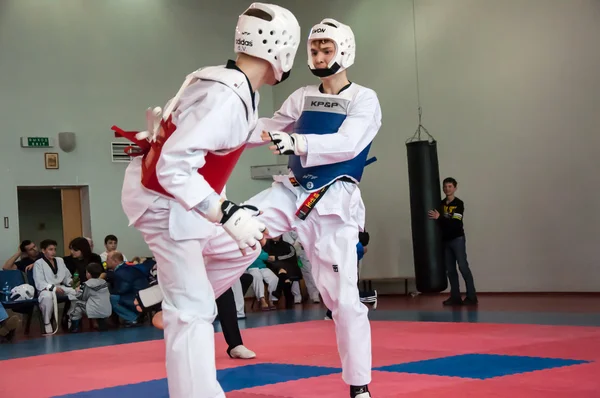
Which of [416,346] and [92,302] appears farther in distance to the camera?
[92,302]

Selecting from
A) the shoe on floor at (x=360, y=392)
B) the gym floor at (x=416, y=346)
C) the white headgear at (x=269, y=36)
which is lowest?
the gym floor at (x=416, y=346)

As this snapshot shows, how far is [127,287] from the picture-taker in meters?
10.4

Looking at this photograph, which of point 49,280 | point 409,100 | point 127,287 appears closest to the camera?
point 127,287

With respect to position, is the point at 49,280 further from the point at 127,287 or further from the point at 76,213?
the point at 76,213

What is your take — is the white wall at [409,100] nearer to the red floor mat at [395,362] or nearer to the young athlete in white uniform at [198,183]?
the red floor mat at [395,362]

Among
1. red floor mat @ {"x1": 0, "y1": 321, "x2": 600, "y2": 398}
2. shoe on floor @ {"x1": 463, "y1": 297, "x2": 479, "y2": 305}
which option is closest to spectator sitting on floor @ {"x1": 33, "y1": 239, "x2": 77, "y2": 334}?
red floor mat @ {"x1": 0, "y1": 321, "x2": 600, "y2": 398}

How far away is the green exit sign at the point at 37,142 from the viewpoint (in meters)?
12.7

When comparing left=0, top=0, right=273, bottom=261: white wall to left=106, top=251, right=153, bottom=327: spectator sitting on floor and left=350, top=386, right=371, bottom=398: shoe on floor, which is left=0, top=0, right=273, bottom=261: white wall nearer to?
left=106, top=251, right=153, bottom=327: spectator sitting on floor

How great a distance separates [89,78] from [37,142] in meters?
1.55

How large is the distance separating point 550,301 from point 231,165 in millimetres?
8001

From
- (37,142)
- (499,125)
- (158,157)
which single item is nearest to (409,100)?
(499,125)

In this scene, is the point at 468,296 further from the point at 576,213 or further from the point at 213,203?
the point at 213,203

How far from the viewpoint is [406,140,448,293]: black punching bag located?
10.6 m

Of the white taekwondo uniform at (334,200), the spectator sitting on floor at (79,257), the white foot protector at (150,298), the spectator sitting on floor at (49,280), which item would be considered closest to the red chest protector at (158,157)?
the white foot protector at (150,298)
